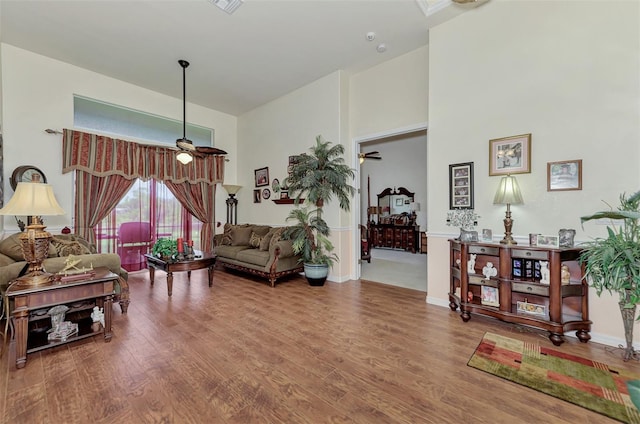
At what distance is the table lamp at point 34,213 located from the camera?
7.29 ft

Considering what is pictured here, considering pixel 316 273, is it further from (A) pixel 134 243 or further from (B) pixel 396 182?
(B) pixel 396 182

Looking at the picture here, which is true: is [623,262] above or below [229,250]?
above

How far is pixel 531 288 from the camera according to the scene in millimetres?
2613

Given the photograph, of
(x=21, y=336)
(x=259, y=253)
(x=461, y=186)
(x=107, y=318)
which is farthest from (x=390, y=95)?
(x=21, y=336)

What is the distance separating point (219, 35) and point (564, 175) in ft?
14.7

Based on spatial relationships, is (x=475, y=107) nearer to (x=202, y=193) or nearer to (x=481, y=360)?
(x=481, y=360)

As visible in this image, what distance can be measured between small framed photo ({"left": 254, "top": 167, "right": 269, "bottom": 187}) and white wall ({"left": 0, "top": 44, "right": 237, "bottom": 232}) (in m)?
2.30

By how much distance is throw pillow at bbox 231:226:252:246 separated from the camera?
552 centimetres

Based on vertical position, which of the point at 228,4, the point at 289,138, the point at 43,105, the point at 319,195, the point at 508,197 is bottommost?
the point at 508,197

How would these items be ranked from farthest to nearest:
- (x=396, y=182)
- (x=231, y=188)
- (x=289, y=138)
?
(x=396, y=182)
(x=231, y=188)
(x=289, y=138)

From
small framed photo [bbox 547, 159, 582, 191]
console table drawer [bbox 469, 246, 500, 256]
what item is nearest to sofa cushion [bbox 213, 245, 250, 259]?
console table drawer [bbox 469, 246, 500, 256]

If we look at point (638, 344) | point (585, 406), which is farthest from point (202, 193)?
point (638, 344)

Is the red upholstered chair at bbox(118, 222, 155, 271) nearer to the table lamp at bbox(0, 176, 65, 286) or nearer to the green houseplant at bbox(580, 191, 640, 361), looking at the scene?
the table lamp at bbox(0, 176, 65, 286)

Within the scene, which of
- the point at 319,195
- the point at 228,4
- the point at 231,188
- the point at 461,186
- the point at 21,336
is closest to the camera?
the point at 21,336
